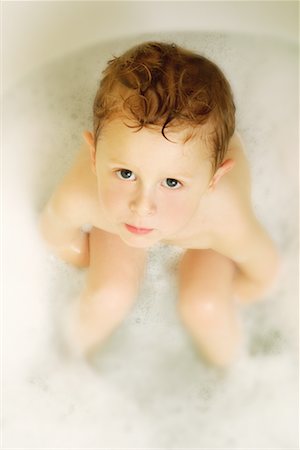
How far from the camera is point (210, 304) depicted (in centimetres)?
121

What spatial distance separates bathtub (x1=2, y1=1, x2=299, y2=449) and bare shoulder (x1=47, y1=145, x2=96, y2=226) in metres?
0.17

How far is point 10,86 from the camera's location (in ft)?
4.39

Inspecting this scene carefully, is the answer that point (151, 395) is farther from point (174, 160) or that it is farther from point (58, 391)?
point (174, 160)

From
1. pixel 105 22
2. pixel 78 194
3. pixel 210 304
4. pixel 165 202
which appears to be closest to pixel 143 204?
pixel 165 202

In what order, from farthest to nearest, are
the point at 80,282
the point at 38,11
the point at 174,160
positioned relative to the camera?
1. the point at 80,282
2. the point at 38,11
3. the point at 174,160

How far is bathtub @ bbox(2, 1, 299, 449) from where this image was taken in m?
1.29

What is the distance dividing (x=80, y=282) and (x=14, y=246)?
170 millimetres

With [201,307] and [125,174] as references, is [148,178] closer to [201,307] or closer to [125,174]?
[125,174]

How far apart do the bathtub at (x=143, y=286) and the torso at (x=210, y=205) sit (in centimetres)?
18

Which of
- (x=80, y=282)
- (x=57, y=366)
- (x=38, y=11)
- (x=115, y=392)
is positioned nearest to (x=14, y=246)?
(x=80, y=282)

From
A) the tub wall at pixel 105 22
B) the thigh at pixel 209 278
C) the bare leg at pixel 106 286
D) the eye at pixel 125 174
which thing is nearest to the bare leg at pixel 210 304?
the thigh at pixel 209 278

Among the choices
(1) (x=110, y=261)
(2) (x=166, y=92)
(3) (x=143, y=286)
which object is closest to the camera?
(2) (x=166, y=92)

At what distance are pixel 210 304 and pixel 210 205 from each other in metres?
0.22

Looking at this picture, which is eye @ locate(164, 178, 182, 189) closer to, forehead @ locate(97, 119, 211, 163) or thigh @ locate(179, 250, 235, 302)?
forehead @ locate(97, 119, 211, 163)
